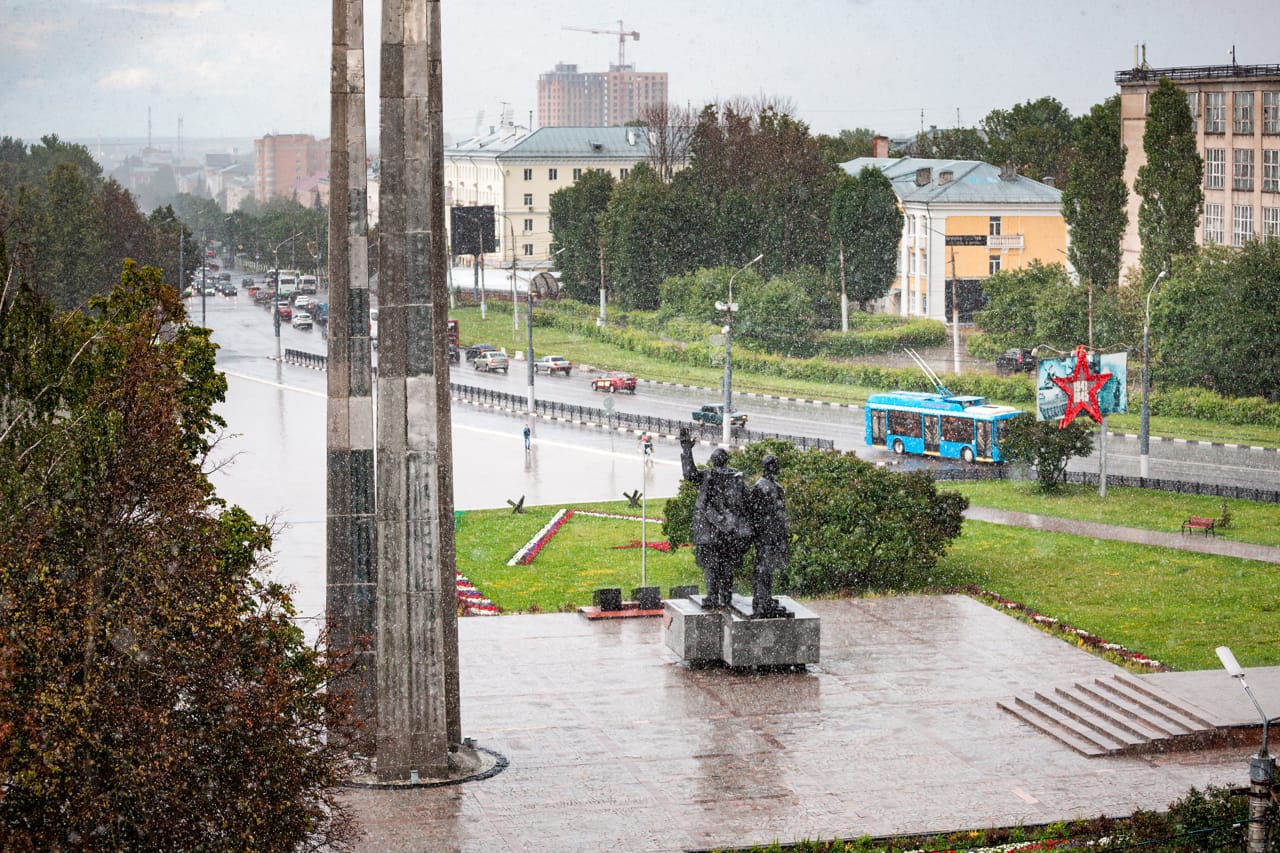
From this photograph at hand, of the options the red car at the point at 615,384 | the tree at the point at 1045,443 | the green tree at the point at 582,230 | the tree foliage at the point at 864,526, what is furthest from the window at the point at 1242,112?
the tree foliage at the point at 864,526

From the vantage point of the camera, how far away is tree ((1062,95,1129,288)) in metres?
66.7

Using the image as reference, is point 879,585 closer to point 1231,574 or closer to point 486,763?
point 1231,574

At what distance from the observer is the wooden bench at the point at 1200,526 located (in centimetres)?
3931

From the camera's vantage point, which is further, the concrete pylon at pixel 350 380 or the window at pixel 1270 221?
the window at pixel 1270 221

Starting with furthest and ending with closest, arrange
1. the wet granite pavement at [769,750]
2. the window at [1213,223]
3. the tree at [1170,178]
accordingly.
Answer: the window at [1213,223], the tree at [1170,178], the wet granite pavement at [769,750]

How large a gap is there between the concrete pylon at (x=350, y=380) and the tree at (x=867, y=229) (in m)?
57.9

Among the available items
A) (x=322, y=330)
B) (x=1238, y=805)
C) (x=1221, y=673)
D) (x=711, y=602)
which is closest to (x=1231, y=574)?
(x=1221, y=673)

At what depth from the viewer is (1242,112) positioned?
6994 cm

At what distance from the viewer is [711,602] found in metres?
26.6

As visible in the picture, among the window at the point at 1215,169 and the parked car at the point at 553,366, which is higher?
the window at the point at 1215,169

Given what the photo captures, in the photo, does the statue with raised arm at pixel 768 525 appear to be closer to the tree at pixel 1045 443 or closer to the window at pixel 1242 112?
the tree at pixel 1045 443

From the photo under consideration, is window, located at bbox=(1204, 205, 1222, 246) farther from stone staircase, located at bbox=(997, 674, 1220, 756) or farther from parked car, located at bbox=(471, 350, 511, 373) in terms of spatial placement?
stone staircase, located at bbox=(997, 674, 1220, 756)

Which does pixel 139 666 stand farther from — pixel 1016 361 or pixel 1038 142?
pixel 1038 142

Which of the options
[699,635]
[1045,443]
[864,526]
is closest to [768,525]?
[699,635]
